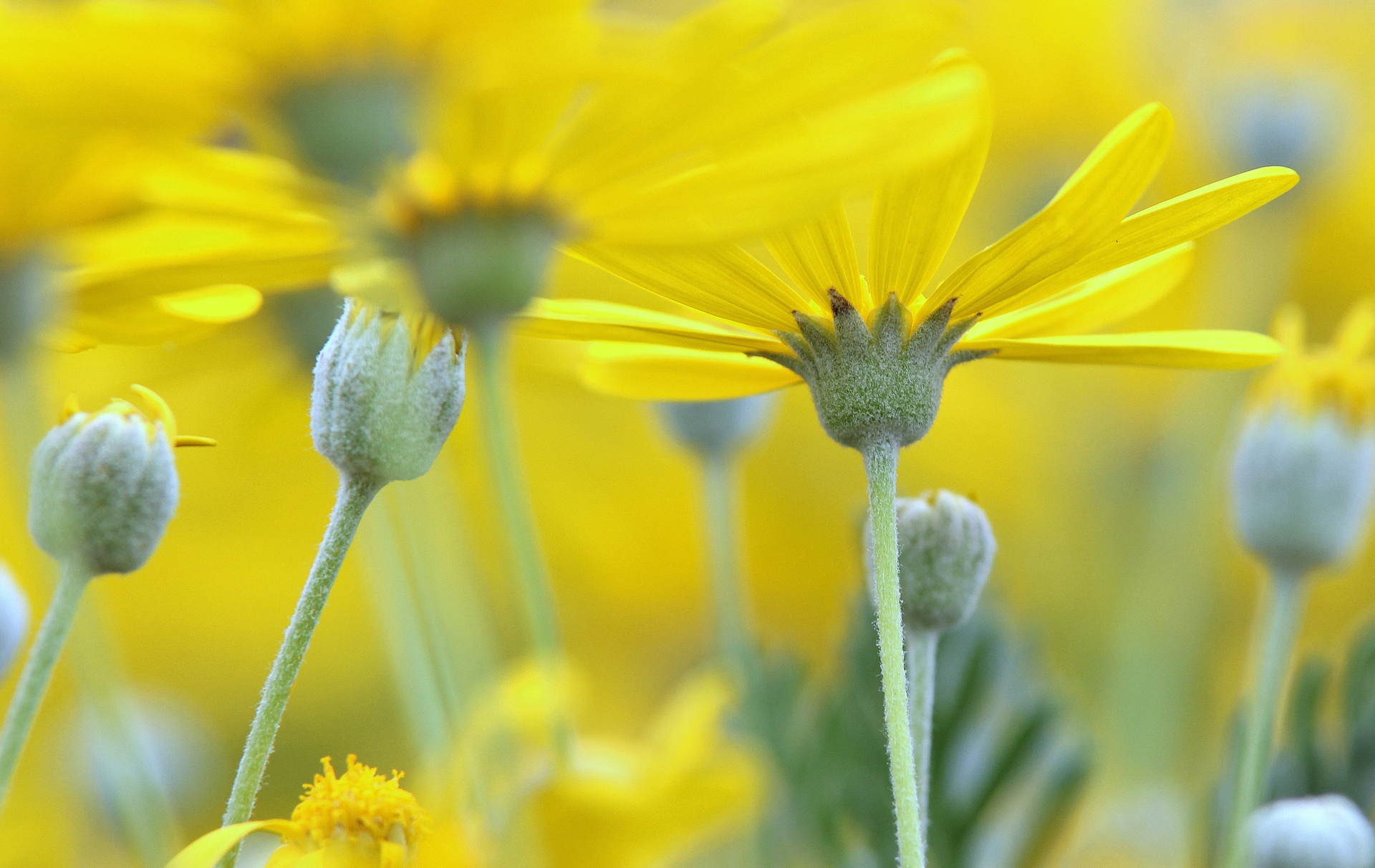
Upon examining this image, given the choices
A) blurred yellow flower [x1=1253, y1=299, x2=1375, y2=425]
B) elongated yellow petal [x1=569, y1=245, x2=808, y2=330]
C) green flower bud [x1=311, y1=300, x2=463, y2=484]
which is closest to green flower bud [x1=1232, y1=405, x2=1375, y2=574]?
blurred yellow flower [x1=1253, y1=299, x2=1375, y2=425]

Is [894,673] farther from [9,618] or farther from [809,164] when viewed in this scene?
[9,618]

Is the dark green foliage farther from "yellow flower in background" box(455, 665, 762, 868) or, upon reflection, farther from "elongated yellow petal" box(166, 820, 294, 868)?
"elongated yellow petal" box(166, 820, 294, 868)

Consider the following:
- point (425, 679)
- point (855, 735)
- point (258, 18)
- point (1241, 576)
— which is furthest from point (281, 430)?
point (1241, 576)

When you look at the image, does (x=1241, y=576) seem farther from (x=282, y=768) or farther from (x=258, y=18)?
(x=258, y=18)

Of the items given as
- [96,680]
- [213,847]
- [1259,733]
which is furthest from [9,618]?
[1259,733]

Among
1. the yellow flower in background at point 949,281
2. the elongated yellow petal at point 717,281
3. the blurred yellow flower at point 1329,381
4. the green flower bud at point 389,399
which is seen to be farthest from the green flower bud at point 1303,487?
the green flower bud at point 389,399

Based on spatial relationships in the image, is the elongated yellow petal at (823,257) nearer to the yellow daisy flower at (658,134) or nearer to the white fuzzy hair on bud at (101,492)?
the yellow daisy flower at (658,134)

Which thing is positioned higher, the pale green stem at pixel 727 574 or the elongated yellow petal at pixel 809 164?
the pale green stem at pixel 727 574

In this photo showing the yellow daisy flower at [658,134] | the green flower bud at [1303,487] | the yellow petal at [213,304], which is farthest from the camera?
the green flower bud at [1303,487]
